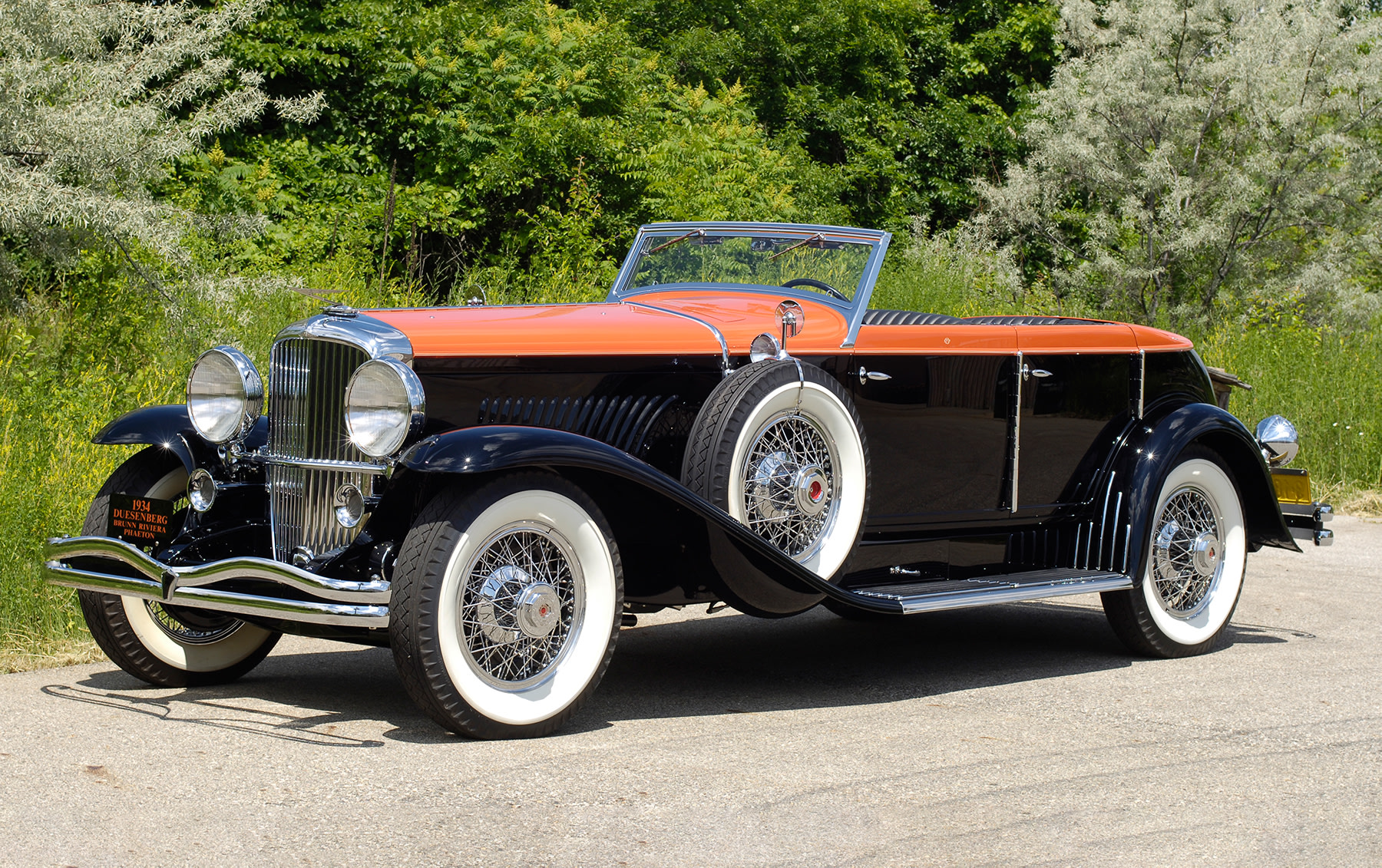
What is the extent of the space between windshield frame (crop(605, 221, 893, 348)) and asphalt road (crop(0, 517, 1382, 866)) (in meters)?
1.50

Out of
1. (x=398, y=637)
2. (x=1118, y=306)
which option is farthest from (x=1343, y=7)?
(x=398, y=637)

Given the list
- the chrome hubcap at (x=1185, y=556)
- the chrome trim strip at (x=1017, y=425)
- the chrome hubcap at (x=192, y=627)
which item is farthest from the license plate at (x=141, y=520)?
the chrome hubcap at (x=1185, y=556)

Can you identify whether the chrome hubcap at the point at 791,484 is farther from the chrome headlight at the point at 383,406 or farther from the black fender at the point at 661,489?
the chrome headlight at the point at 383,406

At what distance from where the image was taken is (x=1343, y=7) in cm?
1836

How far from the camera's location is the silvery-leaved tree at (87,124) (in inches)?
319

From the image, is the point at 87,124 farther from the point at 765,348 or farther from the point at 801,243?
the point at 765,348

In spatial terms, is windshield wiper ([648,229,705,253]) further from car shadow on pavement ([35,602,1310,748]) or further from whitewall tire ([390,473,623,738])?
whitewall tire ([390,473,623,738])

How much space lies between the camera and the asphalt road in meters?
3.21

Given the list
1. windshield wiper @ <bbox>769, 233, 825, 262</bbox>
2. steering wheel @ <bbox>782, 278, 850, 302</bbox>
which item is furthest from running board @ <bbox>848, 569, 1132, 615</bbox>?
windshield wiper @ <bbox>769, 233, 825, 262</bbox>

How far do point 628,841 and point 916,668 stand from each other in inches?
101

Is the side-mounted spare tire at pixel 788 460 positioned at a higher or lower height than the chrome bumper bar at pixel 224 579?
higher

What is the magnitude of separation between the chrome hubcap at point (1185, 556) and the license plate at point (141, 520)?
3.93 meters

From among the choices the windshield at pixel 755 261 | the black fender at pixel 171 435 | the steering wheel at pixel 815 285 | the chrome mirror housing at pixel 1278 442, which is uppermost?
the windshield at pixel 755 261

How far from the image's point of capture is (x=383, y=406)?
4.18 metres
